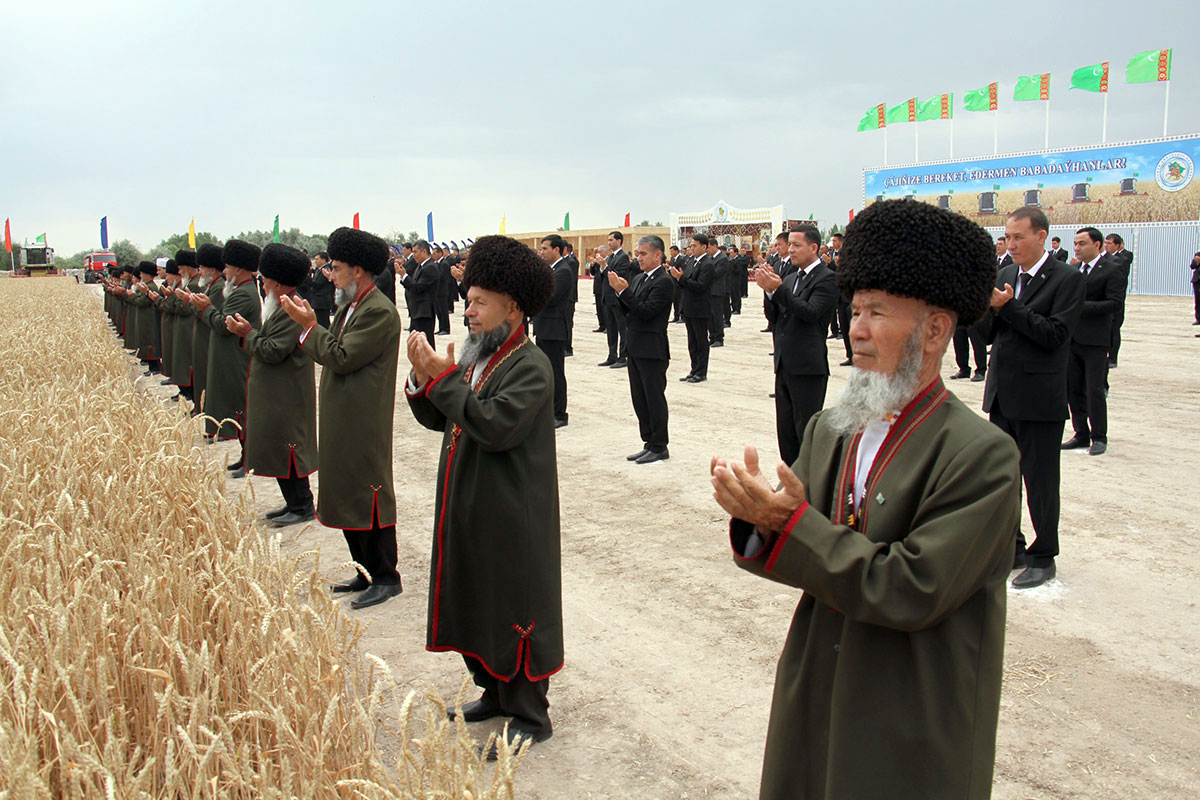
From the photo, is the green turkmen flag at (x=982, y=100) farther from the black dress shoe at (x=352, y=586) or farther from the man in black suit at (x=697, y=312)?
the black dress shoe at (x=352, y=586)

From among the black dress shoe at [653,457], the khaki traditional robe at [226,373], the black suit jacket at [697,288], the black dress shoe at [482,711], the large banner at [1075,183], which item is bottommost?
the black dress shoe at [482,711]

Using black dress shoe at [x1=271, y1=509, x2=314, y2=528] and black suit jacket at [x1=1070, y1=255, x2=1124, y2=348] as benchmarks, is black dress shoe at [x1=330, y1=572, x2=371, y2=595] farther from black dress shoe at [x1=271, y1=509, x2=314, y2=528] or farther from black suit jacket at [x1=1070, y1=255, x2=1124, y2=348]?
black suit jacket at [x1=1070, y1=255, x2=1124, y2=348]

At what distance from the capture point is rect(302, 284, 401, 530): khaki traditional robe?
14.7 ft

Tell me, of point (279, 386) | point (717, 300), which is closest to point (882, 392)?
point (279, 386)

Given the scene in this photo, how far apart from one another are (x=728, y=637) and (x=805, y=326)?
2974mm

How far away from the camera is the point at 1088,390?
7379 mm

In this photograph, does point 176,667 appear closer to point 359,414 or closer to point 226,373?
point 359,414

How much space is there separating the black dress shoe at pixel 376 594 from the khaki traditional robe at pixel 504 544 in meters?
1.45

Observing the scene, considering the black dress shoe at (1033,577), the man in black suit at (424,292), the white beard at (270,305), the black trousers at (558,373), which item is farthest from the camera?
the man in black suit at (424,292)

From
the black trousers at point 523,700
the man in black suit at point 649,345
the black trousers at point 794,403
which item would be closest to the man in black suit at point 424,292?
the man in black suit at point 649,345

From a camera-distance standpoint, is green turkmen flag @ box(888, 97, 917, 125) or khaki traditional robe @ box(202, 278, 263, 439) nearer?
khaki traditional robe @ box(202, 278, 263, 439)

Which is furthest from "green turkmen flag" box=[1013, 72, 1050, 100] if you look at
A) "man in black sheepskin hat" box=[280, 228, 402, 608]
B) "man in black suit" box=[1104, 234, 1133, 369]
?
"man in black sheepskin hat" box=[280, 228, 402, 608]

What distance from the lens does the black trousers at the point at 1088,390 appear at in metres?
7.38

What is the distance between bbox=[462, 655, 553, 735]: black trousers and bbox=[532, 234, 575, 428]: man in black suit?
478cm
